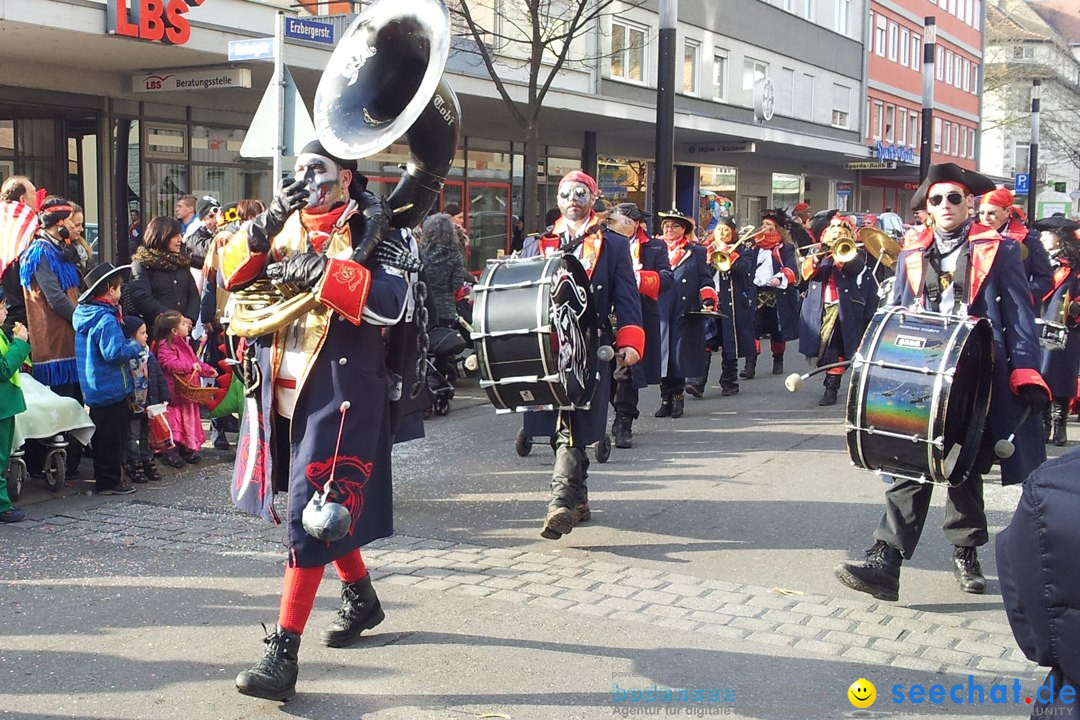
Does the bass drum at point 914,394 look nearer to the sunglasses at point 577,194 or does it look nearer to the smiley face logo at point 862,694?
the smiley face logo at point 862,694

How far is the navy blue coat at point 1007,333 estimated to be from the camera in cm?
536

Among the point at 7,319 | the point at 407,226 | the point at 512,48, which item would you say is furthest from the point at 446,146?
the point at 512,48

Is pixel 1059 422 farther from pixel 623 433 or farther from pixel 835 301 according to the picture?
pixel 623 433

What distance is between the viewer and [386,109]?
4.37m

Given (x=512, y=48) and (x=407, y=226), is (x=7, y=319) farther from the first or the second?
(x=512, y=48)

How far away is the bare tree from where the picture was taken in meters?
15.0

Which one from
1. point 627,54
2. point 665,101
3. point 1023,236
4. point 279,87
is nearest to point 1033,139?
point 627,54

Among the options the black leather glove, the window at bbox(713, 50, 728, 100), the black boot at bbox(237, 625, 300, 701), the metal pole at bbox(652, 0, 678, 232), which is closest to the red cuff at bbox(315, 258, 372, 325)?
the black leather glove

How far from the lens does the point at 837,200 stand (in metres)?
39.7

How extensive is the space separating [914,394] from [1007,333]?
84cm

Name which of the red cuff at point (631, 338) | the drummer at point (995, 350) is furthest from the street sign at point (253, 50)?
the drummer at point (995, 350)

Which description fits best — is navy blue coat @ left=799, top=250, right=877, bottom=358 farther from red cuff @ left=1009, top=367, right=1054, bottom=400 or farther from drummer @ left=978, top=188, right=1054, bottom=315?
red cuff @ left=1009, top=367, right=1054, bottom=400

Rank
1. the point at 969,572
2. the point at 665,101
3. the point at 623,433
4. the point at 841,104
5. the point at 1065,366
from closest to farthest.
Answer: the point at 969,572 < the point at 623,433 < the point at 1065,366 < the point at 665,101 < the point at 841,104

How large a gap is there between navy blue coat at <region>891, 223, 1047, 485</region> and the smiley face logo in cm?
151
